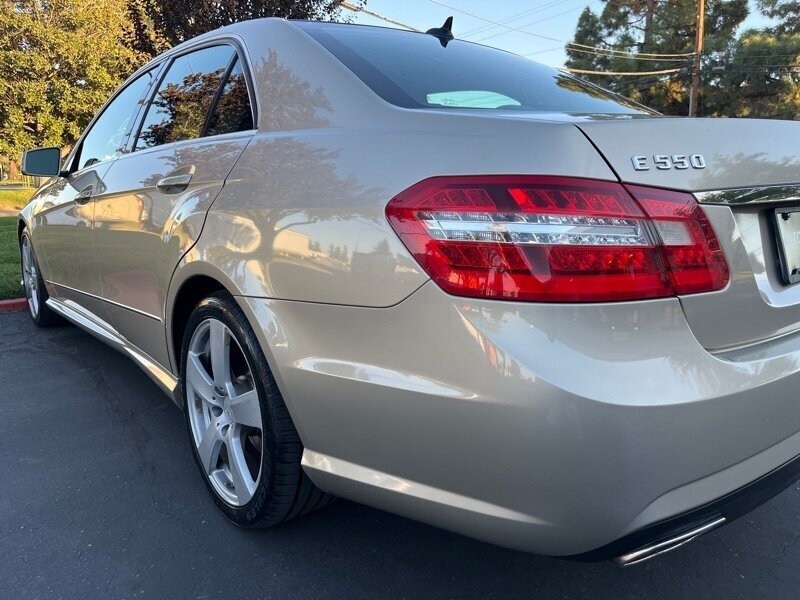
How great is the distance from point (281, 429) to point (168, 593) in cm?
61

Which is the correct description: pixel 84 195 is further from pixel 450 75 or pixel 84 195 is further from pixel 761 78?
pixel 761 78

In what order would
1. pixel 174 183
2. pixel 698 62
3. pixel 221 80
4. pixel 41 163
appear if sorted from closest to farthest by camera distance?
1. pixel 174 183
2. pixel 221 80
3. pixel 41 163
4. pixel 698 62

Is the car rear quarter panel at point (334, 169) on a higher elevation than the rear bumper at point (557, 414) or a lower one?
higher

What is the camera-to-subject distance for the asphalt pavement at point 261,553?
6.23ft

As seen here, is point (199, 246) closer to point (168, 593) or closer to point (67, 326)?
point (168, 593)

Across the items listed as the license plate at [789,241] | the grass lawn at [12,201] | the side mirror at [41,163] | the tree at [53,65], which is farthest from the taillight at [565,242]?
the tree at [53,65]

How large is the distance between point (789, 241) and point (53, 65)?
22.0 m

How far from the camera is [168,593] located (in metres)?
1.89

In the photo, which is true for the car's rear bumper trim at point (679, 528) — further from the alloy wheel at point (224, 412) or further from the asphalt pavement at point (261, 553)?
the alloy wheel at point (224, 412)

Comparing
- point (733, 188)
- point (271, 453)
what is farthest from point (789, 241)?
point (271, 453)

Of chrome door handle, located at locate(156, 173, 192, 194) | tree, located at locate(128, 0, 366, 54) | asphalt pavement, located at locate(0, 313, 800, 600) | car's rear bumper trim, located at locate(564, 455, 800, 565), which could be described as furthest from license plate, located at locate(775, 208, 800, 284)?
tree, located at locate(128, 0, 366, 54)

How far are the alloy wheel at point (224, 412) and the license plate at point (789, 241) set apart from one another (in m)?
1.49

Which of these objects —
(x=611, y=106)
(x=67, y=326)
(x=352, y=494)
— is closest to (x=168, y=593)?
(x=352, y=494)

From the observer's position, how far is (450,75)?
215 centimetres
